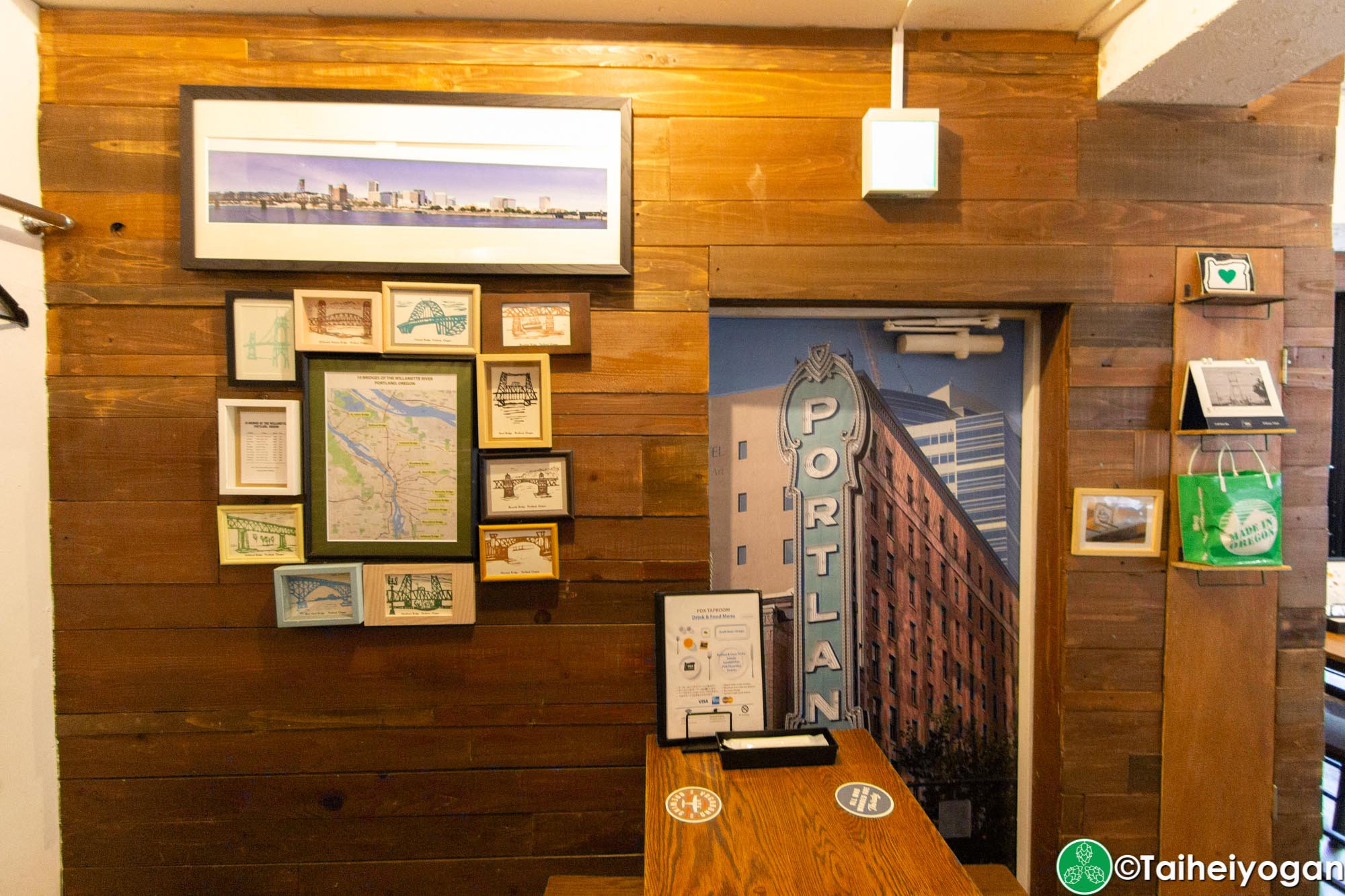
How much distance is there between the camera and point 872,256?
1704 mm

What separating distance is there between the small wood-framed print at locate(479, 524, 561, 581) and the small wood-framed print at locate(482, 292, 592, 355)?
0.46 meters

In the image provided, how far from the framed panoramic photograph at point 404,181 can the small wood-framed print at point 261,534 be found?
61cm

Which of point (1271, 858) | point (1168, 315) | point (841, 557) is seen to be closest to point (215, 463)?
point (841, 557)

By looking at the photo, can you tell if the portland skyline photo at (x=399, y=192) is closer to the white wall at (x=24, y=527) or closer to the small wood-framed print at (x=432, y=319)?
the small wood-framed print at (x=432, y=319)

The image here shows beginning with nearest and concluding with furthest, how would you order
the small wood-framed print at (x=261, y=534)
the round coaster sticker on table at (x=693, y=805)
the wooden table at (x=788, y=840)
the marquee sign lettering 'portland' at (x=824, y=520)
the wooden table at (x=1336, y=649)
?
the wooden table at (x=788, y=840) < the round coaster sticker on table at (x=693, y=805) < the small wood-framed print at (x=261, y=534) < the marquee sign lettering 'portland' at (x=824, y=520) < the wooden table at (x=1336, y=649)

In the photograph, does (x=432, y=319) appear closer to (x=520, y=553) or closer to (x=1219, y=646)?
(x=520, y=553)

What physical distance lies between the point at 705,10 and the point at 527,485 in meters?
1.28

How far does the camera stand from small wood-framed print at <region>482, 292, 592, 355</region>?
5.49ft

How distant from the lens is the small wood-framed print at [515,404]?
166 cm

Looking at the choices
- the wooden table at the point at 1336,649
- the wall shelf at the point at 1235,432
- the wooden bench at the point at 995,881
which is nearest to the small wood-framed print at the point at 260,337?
the wooden bench at the point at 995,881

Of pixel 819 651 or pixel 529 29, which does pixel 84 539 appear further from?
pixel 819 651

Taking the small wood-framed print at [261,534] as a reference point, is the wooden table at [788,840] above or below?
below

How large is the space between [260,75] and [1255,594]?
2.89m

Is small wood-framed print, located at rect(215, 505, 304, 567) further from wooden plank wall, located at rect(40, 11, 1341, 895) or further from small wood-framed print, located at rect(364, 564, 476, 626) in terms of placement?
small wood-framed print, located at rect(364, 564, 476, 626)
